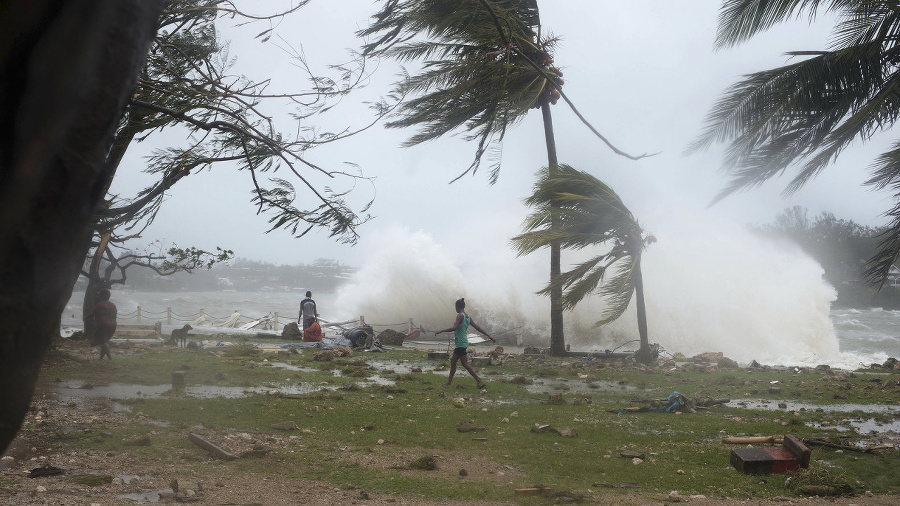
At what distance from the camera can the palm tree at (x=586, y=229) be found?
49.3 ft

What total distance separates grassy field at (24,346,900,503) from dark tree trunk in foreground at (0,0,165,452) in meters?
4.05

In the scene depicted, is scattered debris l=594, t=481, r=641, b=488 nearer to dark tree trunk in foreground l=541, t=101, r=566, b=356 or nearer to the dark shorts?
the dark shorts

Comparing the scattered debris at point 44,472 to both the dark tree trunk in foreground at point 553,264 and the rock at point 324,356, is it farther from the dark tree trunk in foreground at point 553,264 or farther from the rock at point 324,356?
the dark tree trunk in foreground at point 553,264

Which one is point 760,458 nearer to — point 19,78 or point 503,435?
point 503,435

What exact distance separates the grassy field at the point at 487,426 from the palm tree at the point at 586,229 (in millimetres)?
2631

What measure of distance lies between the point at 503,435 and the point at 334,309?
30265mm

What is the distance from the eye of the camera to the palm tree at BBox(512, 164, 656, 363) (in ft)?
49.3

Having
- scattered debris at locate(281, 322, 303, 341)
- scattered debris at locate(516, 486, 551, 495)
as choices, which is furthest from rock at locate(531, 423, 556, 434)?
scattered debris at locate(281, 322, 303, 341)

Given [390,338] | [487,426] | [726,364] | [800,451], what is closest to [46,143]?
[800,451]

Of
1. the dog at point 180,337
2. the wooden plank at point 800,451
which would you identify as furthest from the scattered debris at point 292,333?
the wooden plank at point 800,451

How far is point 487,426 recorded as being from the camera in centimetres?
751

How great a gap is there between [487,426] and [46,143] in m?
6.91

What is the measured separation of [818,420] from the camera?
8086 millimetres

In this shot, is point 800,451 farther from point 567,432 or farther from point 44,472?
point 44,472
